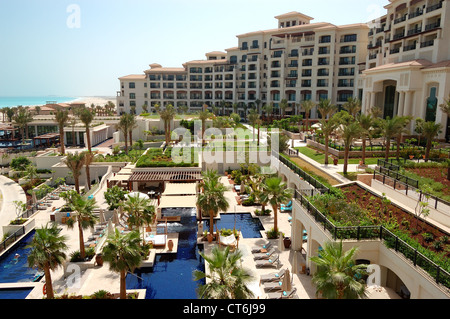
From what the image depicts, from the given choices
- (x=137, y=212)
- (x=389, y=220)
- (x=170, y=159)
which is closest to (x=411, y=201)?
(x=389, y=220)

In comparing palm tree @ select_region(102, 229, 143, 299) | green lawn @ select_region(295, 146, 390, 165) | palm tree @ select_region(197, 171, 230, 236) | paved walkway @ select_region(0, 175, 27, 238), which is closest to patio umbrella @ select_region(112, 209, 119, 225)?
palm tree @ select_region(197, 171, 230, 236)

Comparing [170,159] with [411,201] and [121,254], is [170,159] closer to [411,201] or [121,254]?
[121,254]

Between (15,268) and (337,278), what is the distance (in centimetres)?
2142

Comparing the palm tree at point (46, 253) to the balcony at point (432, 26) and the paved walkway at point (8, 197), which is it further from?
the balcony at point (432, 26)

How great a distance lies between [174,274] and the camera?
22.0 m

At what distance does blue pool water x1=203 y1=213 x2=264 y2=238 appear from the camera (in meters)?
28.1

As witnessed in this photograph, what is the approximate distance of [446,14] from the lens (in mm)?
46562

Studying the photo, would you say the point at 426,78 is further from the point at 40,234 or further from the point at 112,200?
the point at 40,234

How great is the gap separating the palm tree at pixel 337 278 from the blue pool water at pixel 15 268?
717 inches

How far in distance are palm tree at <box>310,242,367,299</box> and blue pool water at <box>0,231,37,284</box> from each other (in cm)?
1821

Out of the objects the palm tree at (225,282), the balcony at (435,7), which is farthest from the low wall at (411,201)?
the balcony at (435,7)
